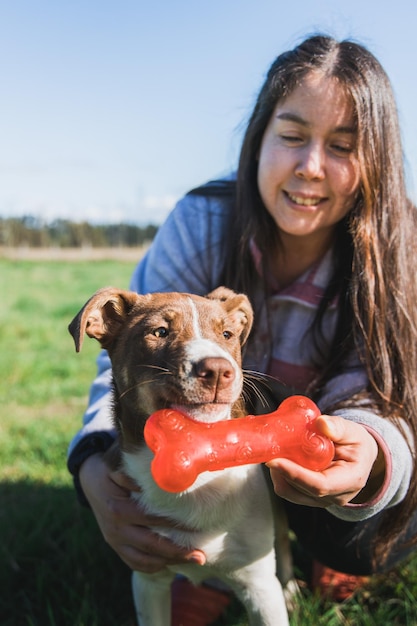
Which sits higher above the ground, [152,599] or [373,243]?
[373,243]

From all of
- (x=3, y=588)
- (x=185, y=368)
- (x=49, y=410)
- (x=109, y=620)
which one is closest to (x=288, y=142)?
(x=185, y=368)

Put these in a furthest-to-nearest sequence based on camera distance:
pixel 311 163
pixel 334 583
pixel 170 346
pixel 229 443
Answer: pixel 334 583 < pixel 311 163 < pixel 170 346 < pixel 229 443

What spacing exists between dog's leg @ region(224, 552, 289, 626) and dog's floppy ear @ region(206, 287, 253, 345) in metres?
0.91

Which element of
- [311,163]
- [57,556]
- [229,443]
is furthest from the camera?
[57,556]

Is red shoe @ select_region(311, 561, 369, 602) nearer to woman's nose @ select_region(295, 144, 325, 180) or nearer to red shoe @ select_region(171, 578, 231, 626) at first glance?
red shoe @ select_region(171, 578, 231, 626)

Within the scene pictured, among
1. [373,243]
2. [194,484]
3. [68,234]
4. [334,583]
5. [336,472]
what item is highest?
[373,243]

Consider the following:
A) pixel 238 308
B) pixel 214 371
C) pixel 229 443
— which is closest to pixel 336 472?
pixel 229 443

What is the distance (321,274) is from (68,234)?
132 feet

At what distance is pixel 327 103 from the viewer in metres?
2.90

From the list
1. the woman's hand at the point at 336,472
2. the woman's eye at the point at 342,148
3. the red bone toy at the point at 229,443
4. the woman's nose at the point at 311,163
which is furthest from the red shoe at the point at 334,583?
the woman's eye at the point at 342,148

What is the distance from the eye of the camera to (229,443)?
199 cm

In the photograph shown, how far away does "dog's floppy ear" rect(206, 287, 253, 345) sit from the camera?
2.72 m

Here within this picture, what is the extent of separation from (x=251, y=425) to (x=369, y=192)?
4.58ft

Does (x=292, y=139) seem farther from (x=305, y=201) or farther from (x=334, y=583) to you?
(x=334, y=583)
